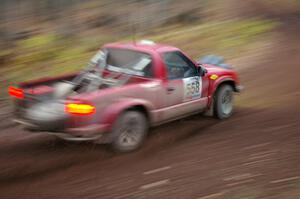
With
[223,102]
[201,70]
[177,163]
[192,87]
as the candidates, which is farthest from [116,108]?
[223,102]

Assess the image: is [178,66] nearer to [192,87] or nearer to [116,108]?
[192,87]

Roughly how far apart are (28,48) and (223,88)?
9.18m

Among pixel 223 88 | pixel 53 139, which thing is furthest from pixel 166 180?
pixel 223 88

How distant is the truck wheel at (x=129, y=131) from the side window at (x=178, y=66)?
983 mm

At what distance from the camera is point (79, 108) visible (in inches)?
242

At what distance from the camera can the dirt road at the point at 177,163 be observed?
5188 millimetres

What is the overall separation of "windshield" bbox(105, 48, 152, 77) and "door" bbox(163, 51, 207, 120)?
0.33 m

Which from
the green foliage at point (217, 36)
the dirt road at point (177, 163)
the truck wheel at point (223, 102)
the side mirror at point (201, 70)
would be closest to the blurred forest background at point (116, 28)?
the green foliage at point (217, 36)

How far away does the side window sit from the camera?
294 inches

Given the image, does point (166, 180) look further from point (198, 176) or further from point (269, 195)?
point (269, 195)

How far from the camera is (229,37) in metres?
16.6

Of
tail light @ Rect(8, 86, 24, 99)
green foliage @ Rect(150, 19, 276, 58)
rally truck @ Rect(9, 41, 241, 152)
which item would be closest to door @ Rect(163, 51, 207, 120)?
rally truck @ Rect(9, 41, 241, 152)

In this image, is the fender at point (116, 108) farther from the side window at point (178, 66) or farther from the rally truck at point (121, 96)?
the side window at point (178, 66)

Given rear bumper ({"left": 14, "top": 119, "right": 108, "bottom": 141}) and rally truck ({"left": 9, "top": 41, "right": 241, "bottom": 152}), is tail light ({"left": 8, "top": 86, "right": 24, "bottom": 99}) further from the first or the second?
rear bumper ({"left": 14, "top": 119, "right": 108, "bottom": 141})
